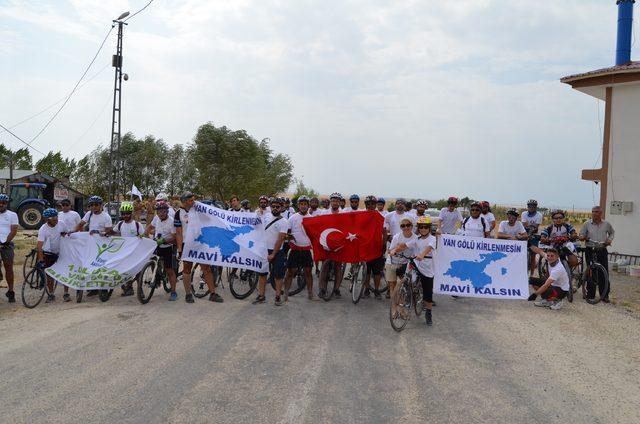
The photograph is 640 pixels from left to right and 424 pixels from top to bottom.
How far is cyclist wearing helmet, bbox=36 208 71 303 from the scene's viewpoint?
9211mm

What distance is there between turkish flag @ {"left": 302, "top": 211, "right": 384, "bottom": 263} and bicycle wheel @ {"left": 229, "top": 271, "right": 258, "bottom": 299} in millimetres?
1314

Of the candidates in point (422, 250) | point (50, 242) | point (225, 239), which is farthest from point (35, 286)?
point (422, 250)

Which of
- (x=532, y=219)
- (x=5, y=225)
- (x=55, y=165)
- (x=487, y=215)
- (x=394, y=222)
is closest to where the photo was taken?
(x=5, y=225)

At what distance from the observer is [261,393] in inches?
196

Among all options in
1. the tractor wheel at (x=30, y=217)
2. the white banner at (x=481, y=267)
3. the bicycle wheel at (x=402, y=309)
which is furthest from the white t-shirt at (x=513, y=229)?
the tractor wheel at (x=30, y=217)

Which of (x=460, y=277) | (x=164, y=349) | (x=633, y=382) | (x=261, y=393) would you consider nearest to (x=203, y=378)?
(x=261, y=393)

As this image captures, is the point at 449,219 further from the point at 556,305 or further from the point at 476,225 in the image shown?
the point at 556,305

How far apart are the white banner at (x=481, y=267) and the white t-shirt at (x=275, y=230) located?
113 inches

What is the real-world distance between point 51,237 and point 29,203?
19725mm

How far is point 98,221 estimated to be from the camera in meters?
9.66

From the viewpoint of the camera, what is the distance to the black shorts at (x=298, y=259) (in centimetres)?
947

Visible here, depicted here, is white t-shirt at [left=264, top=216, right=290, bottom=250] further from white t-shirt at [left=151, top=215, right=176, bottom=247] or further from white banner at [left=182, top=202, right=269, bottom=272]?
white t-shirt at [left=151, top=215, right=176, bottom=247]

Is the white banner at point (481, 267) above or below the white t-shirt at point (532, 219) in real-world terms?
below

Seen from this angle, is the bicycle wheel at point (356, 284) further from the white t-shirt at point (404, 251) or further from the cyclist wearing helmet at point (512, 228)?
the cyclist wearing helmet at point (512, 228)
